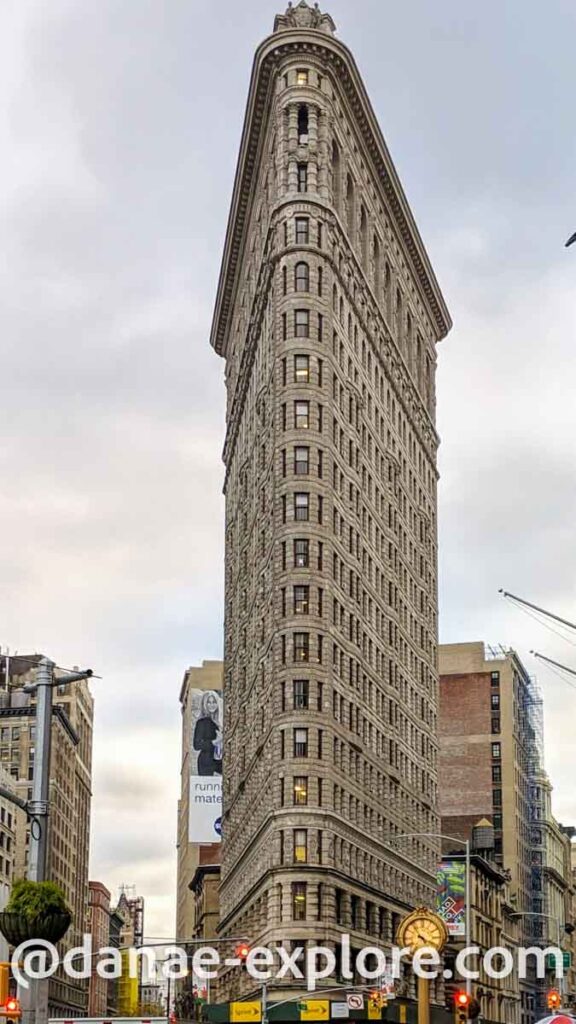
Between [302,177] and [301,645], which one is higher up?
[302,177]

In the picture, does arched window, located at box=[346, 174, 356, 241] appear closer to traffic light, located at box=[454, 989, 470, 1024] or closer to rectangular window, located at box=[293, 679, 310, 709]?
rectangular window, located at box=[293, 679, 310, 709]

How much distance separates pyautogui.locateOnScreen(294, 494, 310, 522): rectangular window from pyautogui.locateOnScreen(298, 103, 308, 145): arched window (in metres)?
26.8

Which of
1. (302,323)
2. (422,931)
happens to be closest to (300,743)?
(302,323)

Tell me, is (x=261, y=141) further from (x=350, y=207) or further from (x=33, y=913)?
(x=33, y=913)

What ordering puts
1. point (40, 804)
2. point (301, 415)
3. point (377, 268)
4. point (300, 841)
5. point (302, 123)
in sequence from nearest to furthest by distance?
point (40, 804), point (300, 841), point (301, 415), point (302, 123), point (377, 268)

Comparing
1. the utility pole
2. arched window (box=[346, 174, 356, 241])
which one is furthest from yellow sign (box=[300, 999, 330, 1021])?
the utility pole

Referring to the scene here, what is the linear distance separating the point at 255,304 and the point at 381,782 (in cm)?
3926

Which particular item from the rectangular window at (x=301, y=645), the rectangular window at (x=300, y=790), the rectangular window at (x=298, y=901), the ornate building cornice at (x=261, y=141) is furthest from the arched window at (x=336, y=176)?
the rectangular window at (x=298, y=901)

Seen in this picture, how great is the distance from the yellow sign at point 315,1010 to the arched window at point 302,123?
58811 millimetres

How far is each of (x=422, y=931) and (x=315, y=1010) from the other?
209ft

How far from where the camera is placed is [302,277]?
102938 millimetres

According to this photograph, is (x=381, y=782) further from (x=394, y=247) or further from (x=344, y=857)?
(x=394, y=247)

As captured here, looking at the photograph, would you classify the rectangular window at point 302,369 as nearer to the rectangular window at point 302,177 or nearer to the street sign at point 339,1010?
the rectangular window at point 302,177

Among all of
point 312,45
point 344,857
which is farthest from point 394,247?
point 344,857
